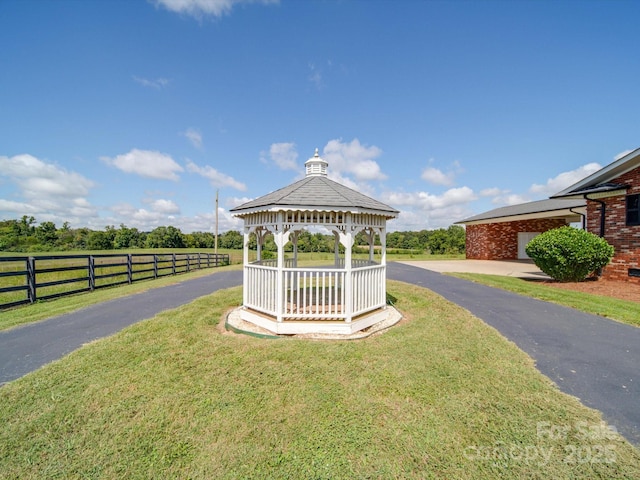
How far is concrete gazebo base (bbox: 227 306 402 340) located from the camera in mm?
5332

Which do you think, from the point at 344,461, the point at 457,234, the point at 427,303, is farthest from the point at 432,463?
the point at 457,234

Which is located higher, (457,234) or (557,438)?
(457,234)

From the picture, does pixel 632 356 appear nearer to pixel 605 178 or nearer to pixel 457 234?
pixel 605 178

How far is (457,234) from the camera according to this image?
41.4 m

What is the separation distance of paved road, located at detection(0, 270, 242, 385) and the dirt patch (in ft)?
43.1

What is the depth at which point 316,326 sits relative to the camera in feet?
17.7

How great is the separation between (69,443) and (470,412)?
4052mm

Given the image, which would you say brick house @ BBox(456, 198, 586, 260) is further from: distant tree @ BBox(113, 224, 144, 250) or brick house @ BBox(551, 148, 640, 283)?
distant tree @ BBox(113, 224, 144, 250)

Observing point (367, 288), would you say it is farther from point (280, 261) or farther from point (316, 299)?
point (280, 261)

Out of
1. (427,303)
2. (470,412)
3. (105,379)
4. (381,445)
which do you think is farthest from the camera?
(427,303)

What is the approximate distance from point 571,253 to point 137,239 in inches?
2470

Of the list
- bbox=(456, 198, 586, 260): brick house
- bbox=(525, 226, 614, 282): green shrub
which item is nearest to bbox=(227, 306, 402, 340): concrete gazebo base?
bbox=(525, 226, 614, 282): green shrub

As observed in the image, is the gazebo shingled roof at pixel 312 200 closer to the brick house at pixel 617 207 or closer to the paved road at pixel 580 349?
the paved road at pixel 580 349

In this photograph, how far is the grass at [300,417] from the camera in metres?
2.32
